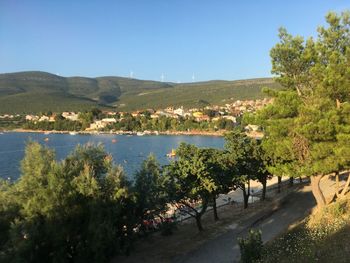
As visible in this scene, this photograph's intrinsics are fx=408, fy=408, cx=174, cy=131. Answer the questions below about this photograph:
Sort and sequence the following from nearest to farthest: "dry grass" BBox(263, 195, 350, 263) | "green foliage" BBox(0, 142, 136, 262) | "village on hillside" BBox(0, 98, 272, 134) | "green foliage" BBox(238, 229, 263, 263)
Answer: "dry grass" BBox(263, 195, 350, 263)
"green foliage" BBox(238, 229, 263, 263)
"green foliage" BBox(0, 142, 136, 262)
"village on hillside" BBox(0, 98, 272, 134)

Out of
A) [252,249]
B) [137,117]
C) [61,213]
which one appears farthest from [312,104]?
[137,117]

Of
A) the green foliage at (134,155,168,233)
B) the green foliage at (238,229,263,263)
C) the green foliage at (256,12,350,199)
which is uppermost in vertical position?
A: the green foliage at (256,12,350,199)

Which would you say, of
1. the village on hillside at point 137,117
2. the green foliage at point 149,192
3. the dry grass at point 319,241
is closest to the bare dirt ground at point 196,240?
the green foliage at point 149,192

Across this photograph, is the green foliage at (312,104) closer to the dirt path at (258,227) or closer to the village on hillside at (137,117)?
the dirt path at (258,227)

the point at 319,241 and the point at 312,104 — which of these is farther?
the point at 312,104

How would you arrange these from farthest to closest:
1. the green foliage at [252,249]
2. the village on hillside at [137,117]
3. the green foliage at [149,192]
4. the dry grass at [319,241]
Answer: the village on hillside at [137,117] < the green foliage at [149,192] < the green foliage at [252,249] < the dry grass at [319,241]

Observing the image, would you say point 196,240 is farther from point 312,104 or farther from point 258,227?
point 312,104

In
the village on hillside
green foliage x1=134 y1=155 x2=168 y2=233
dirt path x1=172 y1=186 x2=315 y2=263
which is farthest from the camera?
the village on hillside

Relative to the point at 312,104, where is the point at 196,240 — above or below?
below

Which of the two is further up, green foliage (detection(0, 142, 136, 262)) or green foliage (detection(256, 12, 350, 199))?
green foliage (detection(256, 12, 350, 199))

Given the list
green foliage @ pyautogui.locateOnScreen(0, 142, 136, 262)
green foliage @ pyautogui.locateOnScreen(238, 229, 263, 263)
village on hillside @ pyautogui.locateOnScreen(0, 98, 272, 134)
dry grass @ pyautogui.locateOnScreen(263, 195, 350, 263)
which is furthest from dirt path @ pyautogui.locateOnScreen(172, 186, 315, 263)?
Result: village on hillside @ pyautogui.locateOnScreen(0, 98, 272, 134)

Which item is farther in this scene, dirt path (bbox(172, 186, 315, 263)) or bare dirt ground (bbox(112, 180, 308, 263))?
bare dirt ground (bbox(112, 180, 308, 263))

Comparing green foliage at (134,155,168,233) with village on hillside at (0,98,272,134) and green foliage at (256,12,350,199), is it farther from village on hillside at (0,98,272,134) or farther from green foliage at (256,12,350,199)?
village on hillside at (0,98,272,134)

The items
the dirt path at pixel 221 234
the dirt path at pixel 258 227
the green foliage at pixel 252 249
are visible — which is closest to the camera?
the green foliage at pixel 252 249
